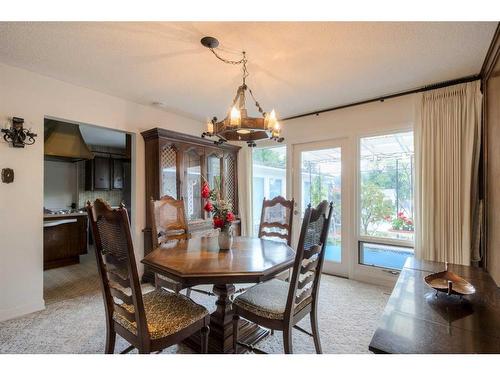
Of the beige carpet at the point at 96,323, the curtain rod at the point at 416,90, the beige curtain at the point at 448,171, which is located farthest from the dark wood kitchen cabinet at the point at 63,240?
the beige curtain at the point at 448,171

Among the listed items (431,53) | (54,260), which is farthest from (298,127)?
(54,260)

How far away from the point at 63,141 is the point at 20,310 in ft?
9.11

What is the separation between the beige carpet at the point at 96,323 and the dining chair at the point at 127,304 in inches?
20.5

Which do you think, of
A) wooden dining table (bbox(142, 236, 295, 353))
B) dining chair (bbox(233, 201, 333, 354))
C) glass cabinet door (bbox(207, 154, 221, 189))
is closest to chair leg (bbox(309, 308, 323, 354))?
dining chair (bbox(233, 201, 333, 354))

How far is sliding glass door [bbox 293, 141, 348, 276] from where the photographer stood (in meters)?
3.56

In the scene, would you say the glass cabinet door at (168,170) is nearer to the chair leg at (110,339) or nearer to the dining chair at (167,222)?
the dining chair at (167,222)

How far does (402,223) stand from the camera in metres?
3.12

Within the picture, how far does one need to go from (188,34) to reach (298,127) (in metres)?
A: 2.39

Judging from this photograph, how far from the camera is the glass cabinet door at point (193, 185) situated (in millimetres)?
3607

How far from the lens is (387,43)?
77.7 inches

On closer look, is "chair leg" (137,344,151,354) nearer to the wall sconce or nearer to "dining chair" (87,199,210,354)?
"dining chair" (87,199,210,354)

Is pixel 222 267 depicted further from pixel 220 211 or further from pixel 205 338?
pixel 220 211
